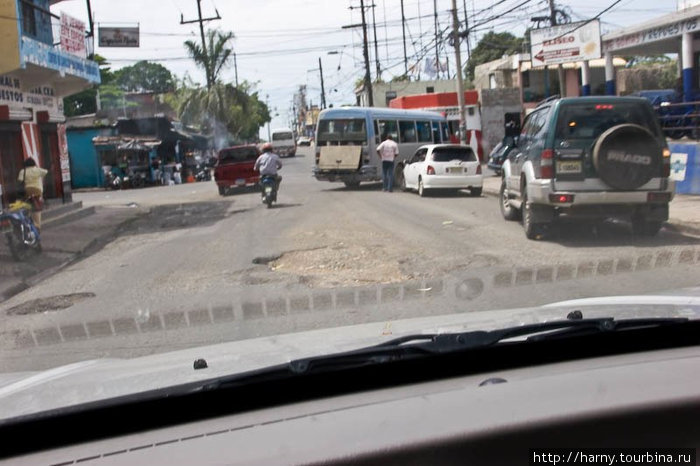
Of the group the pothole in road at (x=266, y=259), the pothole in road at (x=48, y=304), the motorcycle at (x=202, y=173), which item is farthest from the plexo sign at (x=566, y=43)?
the pothole in road at (x=48, y=304)

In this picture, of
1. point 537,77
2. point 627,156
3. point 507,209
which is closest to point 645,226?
point 627,156

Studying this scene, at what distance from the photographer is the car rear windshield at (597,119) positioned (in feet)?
34.5

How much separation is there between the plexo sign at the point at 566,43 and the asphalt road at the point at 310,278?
1539 cm

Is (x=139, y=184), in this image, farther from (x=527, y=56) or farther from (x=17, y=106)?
(x=527, y=56)

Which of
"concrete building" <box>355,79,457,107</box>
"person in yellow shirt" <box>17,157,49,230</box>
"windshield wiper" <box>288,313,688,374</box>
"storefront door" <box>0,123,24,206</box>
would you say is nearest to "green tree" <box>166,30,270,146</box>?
"concrete building" <box>355,79,457,107</box>

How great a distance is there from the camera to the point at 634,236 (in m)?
11.3

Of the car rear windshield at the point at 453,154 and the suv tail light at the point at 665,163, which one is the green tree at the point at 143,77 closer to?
the car rear windshield at the point at 453,154

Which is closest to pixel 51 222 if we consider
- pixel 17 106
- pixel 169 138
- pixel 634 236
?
pixel 17 106

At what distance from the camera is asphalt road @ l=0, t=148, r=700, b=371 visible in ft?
22.6

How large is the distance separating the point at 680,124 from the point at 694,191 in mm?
4478

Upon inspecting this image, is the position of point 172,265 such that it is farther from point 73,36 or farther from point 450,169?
point 73,36

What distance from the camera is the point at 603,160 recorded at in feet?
33.7

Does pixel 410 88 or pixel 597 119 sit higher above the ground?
pixel 410 88

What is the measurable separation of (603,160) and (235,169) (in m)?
17.5
